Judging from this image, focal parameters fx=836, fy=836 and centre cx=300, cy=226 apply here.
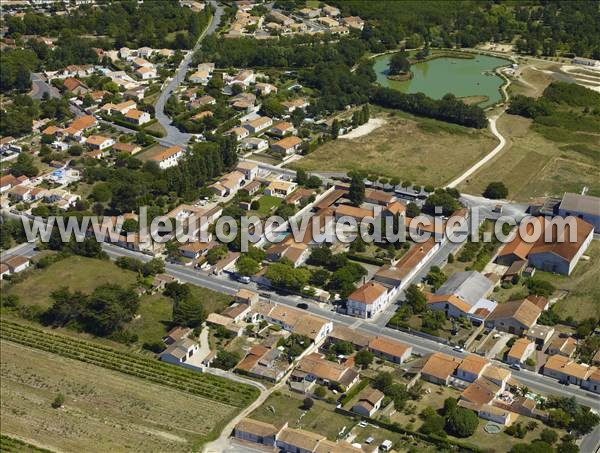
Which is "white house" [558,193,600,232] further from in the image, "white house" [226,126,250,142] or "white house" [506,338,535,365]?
"white house" [226,126,250,142]

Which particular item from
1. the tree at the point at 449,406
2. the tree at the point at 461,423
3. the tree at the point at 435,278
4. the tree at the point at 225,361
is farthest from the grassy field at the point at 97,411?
the tree at the point at 435,278

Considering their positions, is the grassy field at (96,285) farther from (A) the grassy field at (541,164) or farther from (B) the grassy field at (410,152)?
(A) the grassy field at (541,164)

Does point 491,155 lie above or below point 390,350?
below

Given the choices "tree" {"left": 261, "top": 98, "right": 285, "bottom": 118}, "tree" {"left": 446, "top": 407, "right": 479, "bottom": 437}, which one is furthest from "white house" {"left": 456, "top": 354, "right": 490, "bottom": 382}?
"tree" {"left": 261, "top": 98, "right": 285, "bottom": 118}

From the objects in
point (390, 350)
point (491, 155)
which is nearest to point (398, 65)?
point (491, 155)

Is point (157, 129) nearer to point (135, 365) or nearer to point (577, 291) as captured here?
point (135, 365)

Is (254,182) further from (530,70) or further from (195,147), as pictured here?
(530,70)
